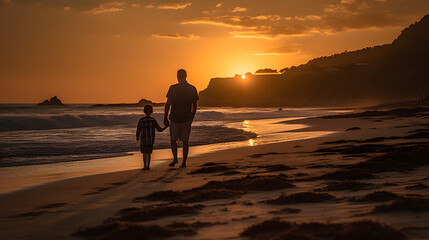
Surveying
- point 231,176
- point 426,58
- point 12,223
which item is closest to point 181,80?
point 231,176

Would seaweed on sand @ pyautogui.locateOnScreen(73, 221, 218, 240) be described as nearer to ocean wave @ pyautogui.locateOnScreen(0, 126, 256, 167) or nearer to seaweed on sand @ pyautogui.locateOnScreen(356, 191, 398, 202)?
seaweed on sand @ pyautogui.locateOnScreen(356, 191, 398, 202)

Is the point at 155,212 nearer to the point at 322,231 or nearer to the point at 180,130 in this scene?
the point at 322,231

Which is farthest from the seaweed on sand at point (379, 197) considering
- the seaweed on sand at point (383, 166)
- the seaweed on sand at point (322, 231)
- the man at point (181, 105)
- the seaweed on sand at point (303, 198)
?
the man at point (181, 105)

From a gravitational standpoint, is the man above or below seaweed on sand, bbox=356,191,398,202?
above

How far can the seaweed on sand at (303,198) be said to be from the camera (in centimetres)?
503

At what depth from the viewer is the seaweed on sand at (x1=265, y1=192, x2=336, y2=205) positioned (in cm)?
503

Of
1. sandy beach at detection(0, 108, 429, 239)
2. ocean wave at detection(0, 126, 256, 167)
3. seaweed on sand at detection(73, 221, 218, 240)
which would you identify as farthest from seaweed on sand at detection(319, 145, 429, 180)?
ocean wave at detection(0, 126, 256, 167)

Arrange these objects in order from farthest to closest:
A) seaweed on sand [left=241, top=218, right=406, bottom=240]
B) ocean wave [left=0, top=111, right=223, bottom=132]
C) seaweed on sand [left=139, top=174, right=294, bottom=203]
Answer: ocean wave [left=0, top=111, right=223, bottom=132], seaweed on sand [left=139, top=174, right=294, bottom=203], seaweed on sand [left=241, top=218, right=406, bottom=240]

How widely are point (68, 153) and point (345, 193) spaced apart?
1060cm

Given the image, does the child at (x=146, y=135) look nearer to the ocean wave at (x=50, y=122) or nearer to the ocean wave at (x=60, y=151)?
the ocean wave at (x=60, y=151)

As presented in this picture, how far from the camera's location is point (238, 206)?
5.00m

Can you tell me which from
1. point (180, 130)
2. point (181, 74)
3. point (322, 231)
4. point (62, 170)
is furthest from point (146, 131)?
point (322, 231)

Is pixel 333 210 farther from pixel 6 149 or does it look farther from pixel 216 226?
pixel 6 149

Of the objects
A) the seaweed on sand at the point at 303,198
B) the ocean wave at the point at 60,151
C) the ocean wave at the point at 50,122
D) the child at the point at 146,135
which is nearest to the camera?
the seaweed on sand at the point at 303,198
